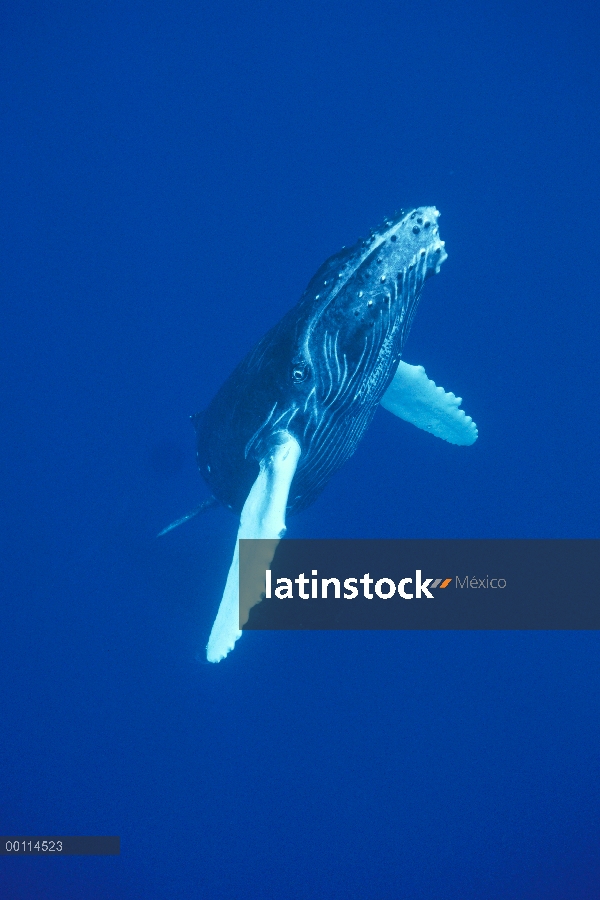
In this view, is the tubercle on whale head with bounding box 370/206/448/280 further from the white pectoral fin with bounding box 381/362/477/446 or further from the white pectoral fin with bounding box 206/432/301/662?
the white pectoral fin with bounding box 381/362/477/446

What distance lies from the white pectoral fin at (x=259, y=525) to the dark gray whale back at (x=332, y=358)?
0.81 feet

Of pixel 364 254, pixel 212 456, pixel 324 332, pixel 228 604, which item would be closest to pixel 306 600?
pixel 212 456

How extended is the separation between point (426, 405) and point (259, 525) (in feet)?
12.0

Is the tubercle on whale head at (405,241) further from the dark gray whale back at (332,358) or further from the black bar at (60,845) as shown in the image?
the black bar at (60,845)

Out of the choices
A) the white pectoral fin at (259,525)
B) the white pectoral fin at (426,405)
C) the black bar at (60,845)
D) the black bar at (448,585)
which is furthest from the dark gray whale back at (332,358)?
the black bar at (60,845)

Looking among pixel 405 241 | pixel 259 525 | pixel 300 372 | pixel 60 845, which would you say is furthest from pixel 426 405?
pixel 60 845

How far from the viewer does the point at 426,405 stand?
8.02m

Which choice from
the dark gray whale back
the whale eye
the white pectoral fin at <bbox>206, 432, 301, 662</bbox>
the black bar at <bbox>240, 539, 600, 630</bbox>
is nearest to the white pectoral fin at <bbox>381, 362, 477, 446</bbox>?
the dark gray whale back

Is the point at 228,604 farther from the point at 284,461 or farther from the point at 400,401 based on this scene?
the point at 400,401

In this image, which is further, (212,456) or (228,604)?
(212,456)

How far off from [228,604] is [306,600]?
123 inches

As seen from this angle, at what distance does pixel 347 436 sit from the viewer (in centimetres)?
632

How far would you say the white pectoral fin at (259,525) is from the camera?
17.0 ft

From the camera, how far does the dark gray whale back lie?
511cm
